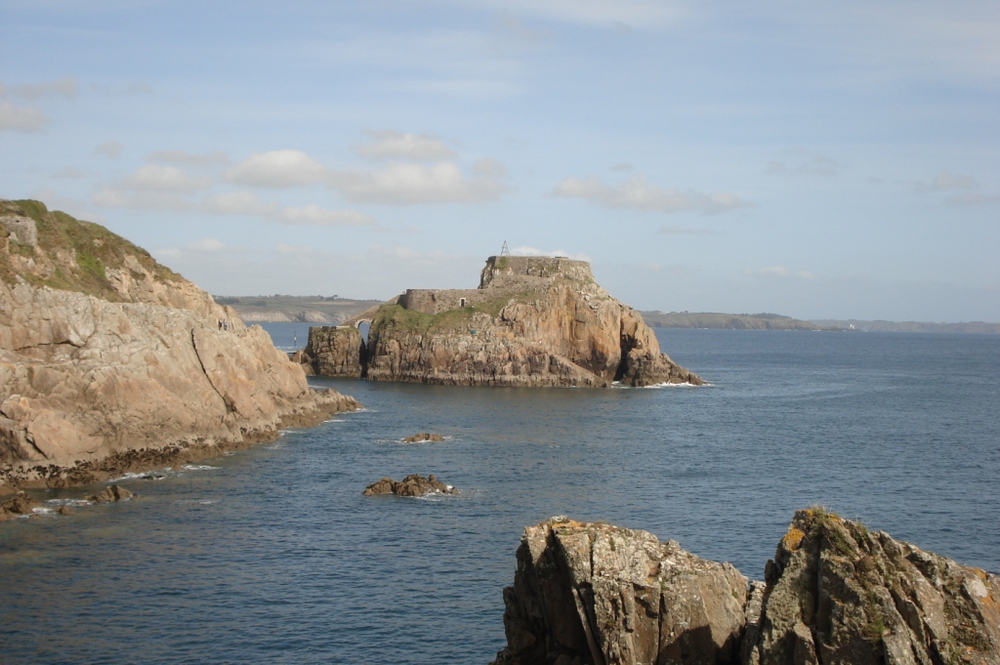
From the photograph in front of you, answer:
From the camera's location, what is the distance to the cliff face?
4434cm

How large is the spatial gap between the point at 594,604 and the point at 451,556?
17891 millimetres

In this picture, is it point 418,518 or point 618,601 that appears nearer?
point 618,601

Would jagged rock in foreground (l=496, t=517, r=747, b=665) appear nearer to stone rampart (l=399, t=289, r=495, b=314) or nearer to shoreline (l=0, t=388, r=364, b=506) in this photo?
shoreline (l=0, t=388, r=364, b=506)

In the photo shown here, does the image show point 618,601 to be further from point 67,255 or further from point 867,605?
point 67,255

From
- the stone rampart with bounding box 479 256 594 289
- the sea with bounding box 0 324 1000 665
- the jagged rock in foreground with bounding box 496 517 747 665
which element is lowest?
the sea with bounding box 0 324 1000 665

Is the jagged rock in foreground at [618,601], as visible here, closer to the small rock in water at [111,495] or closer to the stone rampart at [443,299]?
the small rock in water at [111,495]

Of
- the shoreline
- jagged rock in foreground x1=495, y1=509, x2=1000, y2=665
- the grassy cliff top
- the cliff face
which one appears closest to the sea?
the shoreline

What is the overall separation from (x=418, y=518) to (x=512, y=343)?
205 ft

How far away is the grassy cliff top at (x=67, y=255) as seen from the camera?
173ft

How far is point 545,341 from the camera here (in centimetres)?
10238

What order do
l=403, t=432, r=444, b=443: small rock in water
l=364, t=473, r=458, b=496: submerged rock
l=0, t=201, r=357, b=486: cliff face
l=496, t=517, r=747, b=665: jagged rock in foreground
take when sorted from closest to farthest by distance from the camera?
l=496, t=517, r=747, b=665: jagged rock in foreground
l=0, t=201, r=357, b=486: cliff face
l=364, t=473, r=458, b=496: submerged rock
l=403, t=432, r=444, b=443: small rock in water

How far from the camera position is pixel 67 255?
196 feet

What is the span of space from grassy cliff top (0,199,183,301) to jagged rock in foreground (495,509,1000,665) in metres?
41.1

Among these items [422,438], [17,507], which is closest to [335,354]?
[422,438]
